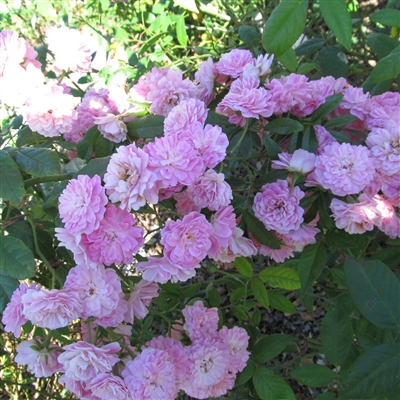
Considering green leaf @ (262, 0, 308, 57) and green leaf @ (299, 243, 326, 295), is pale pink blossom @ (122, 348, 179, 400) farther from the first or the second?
green leaf @ (262, 0, 308, 57)

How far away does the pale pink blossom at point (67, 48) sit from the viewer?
118cm

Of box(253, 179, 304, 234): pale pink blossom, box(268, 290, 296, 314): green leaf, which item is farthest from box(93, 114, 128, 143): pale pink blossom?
box(268, 290, 296, 314): green leaf

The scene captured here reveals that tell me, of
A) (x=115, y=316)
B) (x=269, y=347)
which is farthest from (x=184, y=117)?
(x=269, y=347)

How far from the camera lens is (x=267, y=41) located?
883 mm

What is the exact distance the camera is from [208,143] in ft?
2.84

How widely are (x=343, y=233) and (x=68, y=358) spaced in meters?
0.62

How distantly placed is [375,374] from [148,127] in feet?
2.16

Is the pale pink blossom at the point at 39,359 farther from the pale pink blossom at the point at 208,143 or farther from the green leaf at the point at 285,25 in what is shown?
the green leaf at the point at 285,25

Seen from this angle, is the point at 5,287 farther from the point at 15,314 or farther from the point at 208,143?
the point at 208,143

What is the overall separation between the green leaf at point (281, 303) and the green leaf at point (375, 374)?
0.36 metres

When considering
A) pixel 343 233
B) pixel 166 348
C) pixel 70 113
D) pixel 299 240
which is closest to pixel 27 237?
pixel 70 113

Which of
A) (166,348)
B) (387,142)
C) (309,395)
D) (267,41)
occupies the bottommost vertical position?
(309,395)

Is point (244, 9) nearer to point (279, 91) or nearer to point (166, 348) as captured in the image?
point (279, 91)

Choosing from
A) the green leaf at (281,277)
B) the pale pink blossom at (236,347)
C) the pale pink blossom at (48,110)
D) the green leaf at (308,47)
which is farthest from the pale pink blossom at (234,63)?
the green leaf at (308,47)
